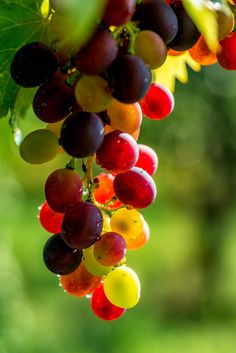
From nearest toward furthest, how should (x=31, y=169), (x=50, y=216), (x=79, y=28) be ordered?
(x=79, y=28)
(x=50, y=216)
(x=31, y=169)

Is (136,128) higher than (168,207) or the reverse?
the reverse

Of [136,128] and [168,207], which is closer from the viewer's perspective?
[136,128]

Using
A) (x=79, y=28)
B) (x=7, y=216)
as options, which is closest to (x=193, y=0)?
(x=79, y=28)

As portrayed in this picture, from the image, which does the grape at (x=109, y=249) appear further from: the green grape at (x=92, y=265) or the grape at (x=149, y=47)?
the grape at (x=149, y=47)

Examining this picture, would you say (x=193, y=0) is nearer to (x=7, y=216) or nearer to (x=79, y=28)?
(x=79, y=28)

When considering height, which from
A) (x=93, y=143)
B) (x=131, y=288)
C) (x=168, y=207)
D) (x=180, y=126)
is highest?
(x=180, y=126)

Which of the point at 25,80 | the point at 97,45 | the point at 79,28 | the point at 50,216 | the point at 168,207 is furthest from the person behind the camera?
the point at 168,207

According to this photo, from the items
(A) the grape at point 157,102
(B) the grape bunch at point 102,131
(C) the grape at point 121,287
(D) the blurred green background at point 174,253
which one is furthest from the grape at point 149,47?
(D) the blurred green background at point 174,253
